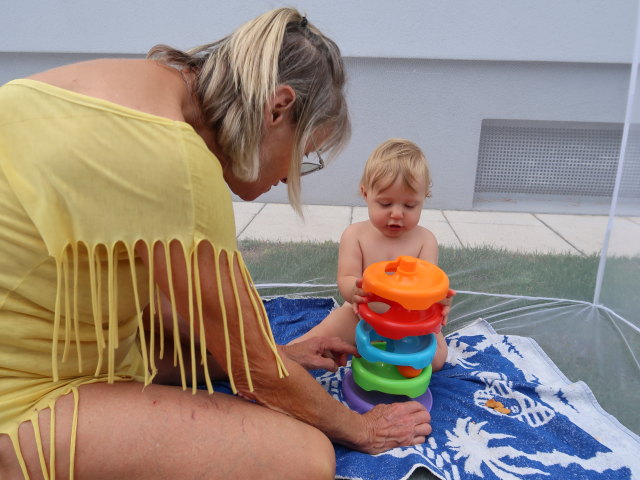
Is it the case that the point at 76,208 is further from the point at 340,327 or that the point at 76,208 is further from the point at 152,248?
the point at 340,327

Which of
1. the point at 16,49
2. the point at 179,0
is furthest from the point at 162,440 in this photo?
the point at 16,49

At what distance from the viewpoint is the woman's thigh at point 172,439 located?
2.76 ft

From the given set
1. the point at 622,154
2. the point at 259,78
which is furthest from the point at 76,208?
the point at 622,154

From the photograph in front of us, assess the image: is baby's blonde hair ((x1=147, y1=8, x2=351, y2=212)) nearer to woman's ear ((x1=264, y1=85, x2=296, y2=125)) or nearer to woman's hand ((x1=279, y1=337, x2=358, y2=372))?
woman's ear ((x1=264, y1=85, x2=296, y2=125))

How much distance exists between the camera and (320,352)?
4.99 ft

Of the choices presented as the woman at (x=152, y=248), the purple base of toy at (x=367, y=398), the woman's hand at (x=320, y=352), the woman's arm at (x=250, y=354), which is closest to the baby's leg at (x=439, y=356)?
the purple base of toy at (x=367, y=398)

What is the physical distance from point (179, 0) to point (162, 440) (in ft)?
8.59

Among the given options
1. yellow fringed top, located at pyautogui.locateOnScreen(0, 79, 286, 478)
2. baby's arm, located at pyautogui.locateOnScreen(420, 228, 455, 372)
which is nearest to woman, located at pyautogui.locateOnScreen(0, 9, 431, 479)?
yellow fringed top, located at pyautogui.locateOnScreen(0, 79, 286, 478)

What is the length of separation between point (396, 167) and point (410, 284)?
1.64ft

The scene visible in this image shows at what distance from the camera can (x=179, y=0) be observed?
9.18 ft

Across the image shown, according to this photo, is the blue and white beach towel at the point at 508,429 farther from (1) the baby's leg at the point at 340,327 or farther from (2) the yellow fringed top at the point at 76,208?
(2) the yellow fringed top at the point at 76,208

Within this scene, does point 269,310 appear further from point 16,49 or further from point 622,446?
point 16,49

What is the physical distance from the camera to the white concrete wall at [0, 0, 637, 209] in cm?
270

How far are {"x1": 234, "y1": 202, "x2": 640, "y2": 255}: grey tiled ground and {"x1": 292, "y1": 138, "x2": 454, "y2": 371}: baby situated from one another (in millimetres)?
786
